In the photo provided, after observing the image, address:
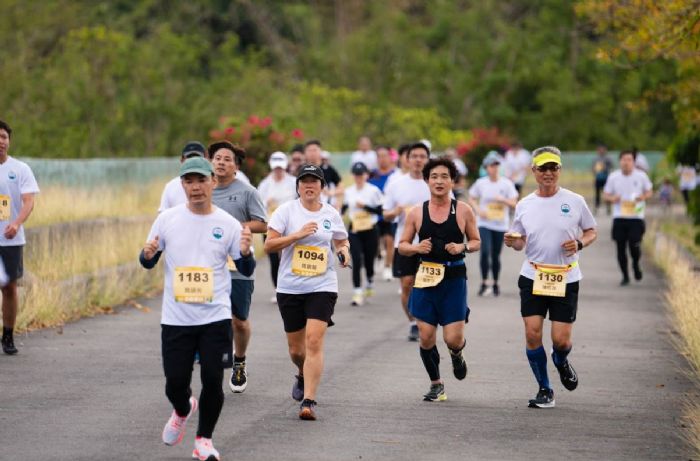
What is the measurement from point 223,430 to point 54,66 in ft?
82.3

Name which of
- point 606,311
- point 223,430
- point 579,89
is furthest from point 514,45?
point 223,430

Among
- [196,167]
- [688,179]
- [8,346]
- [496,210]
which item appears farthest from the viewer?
[688,179]

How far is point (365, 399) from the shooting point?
1101 cm

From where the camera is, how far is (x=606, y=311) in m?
18.0

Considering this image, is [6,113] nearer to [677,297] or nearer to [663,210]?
[677,297]

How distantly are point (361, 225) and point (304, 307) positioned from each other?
327 inches

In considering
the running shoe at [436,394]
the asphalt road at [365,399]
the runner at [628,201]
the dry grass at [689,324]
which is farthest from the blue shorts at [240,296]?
the runner at [628,201]

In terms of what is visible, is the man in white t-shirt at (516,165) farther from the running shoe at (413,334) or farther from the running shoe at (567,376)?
the running shoe at (567,376)

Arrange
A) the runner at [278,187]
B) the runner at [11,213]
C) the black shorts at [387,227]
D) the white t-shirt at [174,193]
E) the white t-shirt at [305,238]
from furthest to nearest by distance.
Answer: the black shorts at [387,227]
the runner at [278,187]
the white t-shirt at [174,193]
the runner at [11,213]
the white t-shirt at [305,238]

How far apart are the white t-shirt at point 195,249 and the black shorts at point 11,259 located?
484 centimetres

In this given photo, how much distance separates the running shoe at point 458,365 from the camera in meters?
11.2

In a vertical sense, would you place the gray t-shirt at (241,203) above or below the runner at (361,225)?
above

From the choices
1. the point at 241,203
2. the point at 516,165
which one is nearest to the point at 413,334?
the point at 241,203

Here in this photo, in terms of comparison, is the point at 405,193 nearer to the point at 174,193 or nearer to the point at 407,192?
the point at 407,192
